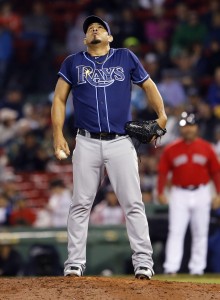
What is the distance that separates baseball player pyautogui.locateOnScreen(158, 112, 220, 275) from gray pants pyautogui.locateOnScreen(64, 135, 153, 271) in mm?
4192

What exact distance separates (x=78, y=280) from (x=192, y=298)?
Result: 37.7 inches

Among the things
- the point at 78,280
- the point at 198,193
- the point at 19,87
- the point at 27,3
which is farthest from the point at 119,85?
→ the point at 27,3

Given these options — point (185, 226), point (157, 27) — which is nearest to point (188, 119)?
point (185, 226)

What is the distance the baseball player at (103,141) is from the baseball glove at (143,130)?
58 millimetres

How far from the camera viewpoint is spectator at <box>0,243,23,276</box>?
43.8ft

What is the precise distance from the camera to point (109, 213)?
14.6 metres

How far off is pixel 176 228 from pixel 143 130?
14.4ft

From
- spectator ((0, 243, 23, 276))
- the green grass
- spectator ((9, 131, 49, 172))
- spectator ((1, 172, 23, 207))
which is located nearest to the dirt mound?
the green grass

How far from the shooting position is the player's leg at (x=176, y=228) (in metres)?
12.5

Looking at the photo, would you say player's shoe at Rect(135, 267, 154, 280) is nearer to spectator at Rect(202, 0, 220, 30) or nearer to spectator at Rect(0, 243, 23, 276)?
spectator at Rect(0, 243, 23, 276)

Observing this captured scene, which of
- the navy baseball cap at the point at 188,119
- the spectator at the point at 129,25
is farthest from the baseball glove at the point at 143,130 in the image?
the spectator at the point at 129,25

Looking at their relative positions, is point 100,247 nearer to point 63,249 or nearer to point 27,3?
point 63,249

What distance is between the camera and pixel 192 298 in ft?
24.6

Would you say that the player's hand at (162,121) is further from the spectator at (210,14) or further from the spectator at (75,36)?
the spectator at (75,36)
